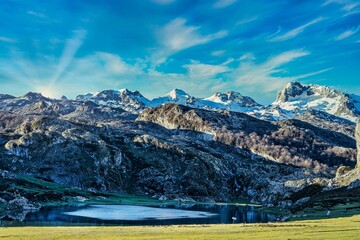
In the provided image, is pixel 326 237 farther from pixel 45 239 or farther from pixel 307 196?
pixel 307 196

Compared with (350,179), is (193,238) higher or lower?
lower

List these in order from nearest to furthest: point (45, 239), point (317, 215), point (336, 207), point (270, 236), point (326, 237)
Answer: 1. point (326, 237)
2. point (270, 236)
3. point (45, 239)
4. point (317, 215)
5. point (336, 207)

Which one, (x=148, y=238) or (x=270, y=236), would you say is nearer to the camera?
(x=270, y=236)

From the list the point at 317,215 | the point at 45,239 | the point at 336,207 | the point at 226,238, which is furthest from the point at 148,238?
the point at 336,207

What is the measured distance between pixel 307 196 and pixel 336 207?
61.5 m

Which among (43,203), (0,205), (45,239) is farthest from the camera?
(43,203)

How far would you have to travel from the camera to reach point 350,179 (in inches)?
6102

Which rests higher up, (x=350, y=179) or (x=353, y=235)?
(x=350, y=179)

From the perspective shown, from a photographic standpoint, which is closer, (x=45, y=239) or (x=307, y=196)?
(x=45, y=239)

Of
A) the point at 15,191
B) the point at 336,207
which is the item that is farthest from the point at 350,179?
the point at 15,191

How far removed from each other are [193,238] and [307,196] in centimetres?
12705

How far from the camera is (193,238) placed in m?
53.3

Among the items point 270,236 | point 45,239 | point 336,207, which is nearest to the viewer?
point 270,236

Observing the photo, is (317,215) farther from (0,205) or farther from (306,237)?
(0,205)
